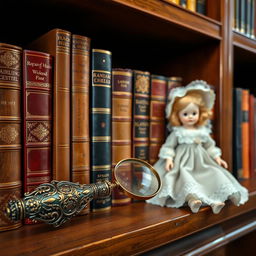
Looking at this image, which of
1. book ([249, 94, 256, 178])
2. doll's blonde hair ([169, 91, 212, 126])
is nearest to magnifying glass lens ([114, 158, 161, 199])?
doll's blonde hair ([169, 91, 212, 126])

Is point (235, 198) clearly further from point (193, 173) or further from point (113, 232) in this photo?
point (113, 232)

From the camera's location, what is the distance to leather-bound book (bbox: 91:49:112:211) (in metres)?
0.56

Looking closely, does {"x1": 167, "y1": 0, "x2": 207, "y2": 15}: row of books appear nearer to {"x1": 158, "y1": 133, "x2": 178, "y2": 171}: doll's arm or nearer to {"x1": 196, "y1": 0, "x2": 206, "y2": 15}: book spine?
{"x1": 196, "y1": 0, "x2": 206, "y2": 15}: book spine

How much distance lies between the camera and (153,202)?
632 mm

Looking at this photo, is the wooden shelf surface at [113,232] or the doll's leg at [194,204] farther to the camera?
the doll's leg at [194,204]

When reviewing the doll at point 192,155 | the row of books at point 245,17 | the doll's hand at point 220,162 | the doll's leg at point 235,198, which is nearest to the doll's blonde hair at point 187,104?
the doll at point 192,155

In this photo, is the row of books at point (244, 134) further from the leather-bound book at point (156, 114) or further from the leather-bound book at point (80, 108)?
the leather-bound book at point (80, 108)

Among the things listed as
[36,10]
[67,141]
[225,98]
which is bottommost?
[67,141]

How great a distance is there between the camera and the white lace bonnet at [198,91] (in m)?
0.71

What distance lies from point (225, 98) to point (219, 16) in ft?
0.77

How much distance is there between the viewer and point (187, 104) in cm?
71

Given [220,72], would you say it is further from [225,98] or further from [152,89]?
[152,89]

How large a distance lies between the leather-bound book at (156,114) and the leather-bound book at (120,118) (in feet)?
0.30

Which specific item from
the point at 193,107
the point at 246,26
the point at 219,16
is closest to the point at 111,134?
the point at 193,107
